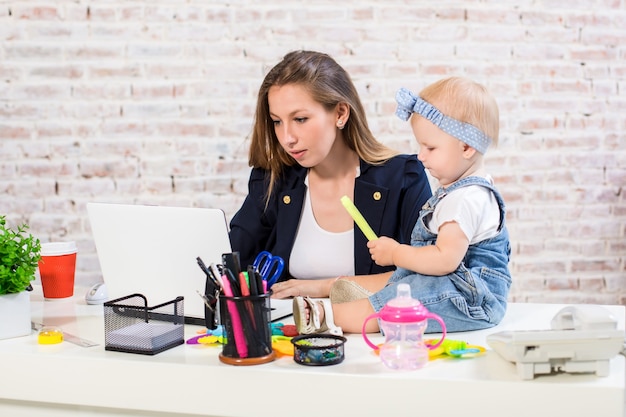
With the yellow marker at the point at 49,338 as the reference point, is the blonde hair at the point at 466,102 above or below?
above

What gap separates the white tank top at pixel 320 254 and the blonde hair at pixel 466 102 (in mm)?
687

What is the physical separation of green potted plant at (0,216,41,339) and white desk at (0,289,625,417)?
34 mm

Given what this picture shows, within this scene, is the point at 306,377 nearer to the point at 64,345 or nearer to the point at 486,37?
the point at 64,345

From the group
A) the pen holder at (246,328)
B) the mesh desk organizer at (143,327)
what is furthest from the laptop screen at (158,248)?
the pen holder at (246,328)

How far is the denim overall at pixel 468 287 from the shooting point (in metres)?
1.43

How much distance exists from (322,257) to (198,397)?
0.90 meters

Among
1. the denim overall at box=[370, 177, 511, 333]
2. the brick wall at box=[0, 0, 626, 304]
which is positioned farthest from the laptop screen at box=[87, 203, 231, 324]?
the brick wall at box=[0, 0, 626, 304]

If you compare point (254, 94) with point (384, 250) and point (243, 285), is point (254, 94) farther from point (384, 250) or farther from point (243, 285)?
point (243, 285)

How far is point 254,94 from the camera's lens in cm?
305

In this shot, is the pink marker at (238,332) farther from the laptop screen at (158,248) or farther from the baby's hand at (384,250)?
the baby's hand at (384,250)

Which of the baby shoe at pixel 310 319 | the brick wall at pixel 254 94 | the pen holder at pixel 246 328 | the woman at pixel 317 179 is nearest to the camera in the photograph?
the pen holder at pixel 246 328

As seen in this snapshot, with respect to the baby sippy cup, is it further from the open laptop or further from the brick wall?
the brick wall

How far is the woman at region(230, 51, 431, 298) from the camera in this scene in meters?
2.04

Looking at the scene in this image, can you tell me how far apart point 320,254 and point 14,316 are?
889 mm
